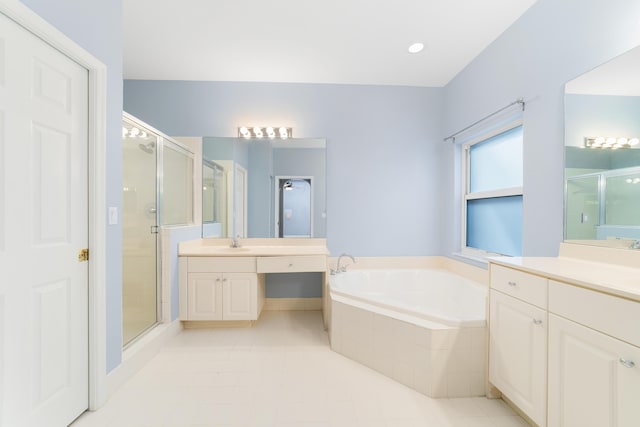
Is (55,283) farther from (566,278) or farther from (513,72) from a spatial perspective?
(513,72)

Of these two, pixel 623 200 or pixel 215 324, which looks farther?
pixel 215 324

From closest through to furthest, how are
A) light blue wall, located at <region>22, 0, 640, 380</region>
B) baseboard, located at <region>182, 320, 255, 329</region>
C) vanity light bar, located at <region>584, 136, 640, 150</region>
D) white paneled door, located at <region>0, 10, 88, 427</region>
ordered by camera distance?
1. white paneled door, located at <region>0, 10, 88, 427</region>
2. vanity light bar, located at <region>584, 136, 640, 150</region>
3. baseboard, located at <region>182, 320, 255, 329</region>
4. light blue wall, located at <region>22, 0, 640, 380</region>

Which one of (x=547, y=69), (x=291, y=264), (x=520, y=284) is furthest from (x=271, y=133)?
(x=520, y=284)

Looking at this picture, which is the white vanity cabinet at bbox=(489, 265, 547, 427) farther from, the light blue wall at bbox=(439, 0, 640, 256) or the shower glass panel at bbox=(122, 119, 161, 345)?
the shower glass panel at bbox=(122, 119, 161, 345)

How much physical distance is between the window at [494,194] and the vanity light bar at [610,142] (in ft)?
2.14

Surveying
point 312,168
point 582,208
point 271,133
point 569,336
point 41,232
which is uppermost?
point 271,133

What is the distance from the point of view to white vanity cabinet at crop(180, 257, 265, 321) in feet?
8.62

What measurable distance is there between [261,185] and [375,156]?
1.28 metres

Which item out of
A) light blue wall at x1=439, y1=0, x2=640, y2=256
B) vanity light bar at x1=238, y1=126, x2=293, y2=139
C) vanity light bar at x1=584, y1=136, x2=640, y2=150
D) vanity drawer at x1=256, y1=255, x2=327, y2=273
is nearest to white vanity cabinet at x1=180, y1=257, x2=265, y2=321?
vanity drawer at x1=256, y1=255, x2=327, y2=273

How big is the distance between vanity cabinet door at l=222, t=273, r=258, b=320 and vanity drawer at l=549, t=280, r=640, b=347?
2.13 meters

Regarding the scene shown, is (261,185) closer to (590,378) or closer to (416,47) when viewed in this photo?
(416,47)

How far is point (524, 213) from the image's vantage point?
6.81 ft

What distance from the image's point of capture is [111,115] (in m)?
1.71

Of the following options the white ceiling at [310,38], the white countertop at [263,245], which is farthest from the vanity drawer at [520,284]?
the white ceiling at [310,38]
